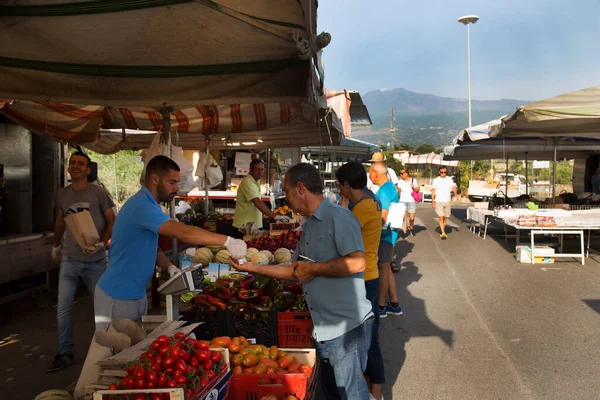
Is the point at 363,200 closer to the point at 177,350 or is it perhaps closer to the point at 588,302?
the point at 177,350

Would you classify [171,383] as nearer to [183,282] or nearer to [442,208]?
[183,282]

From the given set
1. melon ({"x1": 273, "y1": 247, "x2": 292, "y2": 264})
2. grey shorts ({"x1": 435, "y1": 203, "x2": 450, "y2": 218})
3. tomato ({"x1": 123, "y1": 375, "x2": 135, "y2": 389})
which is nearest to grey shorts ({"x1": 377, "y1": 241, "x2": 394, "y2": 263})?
melon ({"x1": 273, "y1": 247, "x2": 292, "y2": 264})

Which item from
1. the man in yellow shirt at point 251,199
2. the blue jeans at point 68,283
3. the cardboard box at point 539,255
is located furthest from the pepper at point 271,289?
the cardboard box at point 539,255

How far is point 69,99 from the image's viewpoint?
13.5ft

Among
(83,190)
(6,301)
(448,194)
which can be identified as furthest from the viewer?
(448,194)

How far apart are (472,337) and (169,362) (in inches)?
179

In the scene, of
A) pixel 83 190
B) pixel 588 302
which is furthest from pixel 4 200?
pixel 588 302

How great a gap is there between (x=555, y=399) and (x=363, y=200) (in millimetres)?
2482

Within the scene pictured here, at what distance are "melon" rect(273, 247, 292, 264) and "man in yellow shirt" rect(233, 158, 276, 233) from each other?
941 mm

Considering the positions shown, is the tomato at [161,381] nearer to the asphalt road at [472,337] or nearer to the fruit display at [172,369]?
the fruit display at [172,369]

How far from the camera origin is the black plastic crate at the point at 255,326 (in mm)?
3963

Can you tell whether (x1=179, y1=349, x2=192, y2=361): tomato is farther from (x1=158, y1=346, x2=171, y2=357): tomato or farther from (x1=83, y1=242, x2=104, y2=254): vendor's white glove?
(x1=83, y1=242, x2=104, y2=254): vendor's white glove

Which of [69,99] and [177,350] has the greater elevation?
[69,99]

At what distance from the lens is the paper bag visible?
458 cm
